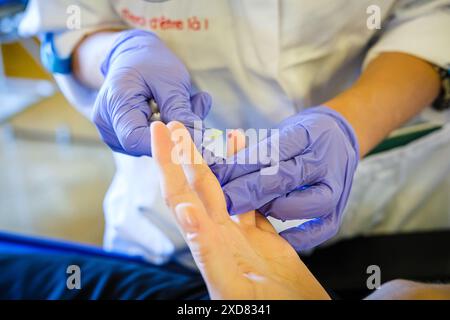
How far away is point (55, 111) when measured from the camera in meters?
1.95

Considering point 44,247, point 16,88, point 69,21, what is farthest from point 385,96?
point 16,88

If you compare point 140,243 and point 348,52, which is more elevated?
point 348,52

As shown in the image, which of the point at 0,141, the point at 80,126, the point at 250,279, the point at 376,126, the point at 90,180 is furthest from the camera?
the point at 0,141

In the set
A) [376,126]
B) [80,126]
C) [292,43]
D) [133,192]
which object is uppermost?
[292,43]

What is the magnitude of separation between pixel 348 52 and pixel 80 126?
1232mm

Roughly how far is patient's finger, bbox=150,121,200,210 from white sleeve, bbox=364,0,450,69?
45 cm

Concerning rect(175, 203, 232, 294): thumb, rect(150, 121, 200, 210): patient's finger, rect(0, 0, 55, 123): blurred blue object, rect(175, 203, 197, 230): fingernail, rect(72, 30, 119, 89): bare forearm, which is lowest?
rect(0, 0, 55, 123): blurred blue object

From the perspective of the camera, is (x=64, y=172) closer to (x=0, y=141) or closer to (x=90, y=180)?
(x=90, y=180)

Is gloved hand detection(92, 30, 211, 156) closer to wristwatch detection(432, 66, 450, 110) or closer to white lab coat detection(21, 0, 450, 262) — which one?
white lab coat detection(21, 0, 450, 262)

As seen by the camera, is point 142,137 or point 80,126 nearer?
point 142,137

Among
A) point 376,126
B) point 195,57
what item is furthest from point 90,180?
point 376,126

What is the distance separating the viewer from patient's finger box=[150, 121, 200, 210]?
0.47 meters

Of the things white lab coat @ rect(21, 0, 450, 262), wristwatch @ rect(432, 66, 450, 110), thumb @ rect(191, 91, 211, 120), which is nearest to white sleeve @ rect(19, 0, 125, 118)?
white lab coat @ rect(21, 0, 450, 262)

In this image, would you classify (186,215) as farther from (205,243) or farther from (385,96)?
(385,96)
